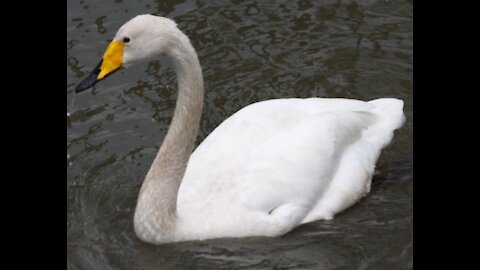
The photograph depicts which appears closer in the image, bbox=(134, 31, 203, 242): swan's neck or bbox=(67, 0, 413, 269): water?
bbox=(134, 31, 203, 242): swan's neck

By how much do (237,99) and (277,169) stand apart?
2000 millimetres

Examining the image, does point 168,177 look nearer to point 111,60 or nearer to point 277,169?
point 277,169

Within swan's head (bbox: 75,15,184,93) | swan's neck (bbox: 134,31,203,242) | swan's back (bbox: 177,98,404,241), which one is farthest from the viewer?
swan's back (bbox: 177,98,404,241)

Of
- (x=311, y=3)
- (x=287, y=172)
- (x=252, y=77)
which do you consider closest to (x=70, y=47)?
(x=252, y=77)

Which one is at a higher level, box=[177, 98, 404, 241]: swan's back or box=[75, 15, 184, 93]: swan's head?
box=[75, 15, 184, 93]: swan's head

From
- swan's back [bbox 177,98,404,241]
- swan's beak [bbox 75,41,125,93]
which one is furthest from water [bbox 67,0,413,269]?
swan's beak [bbox 75,41,125,93]

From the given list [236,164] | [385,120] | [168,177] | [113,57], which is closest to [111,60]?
[113,57]

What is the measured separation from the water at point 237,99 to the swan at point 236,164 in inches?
6.7

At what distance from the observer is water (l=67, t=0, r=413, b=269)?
24.7 feet

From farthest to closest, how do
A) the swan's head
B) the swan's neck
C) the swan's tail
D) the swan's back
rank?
the swan's tail, the swan's back, the swan's neck, the swan's head

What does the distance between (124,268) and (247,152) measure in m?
1.34

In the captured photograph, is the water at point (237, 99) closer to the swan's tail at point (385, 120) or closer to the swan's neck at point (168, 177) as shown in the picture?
the swan's neck at point (168, 177)

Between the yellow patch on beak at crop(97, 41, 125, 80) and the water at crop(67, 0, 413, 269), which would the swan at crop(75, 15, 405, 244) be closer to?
the yellow patch on beak at crop(97, 41, 125, 80)

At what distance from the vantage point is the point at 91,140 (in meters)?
8.94
